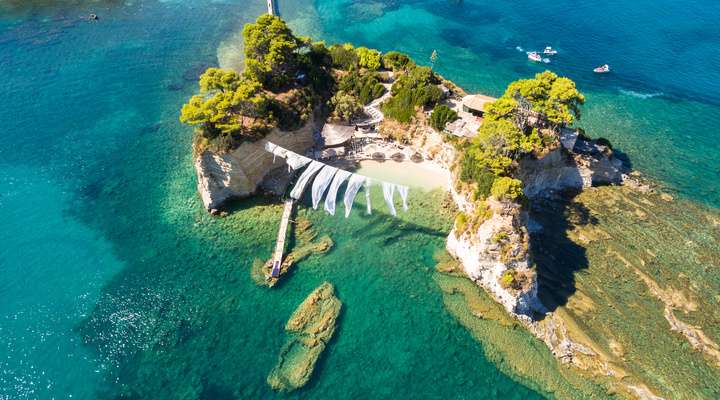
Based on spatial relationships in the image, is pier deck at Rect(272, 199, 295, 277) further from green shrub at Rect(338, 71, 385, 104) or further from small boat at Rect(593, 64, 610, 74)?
small boat at Rect(593, 64, 610, 74)

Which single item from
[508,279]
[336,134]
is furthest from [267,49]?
[508,279]

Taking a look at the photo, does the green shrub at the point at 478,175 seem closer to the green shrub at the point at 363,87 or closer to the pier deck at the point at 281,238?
the green shrub at the point at 363,87

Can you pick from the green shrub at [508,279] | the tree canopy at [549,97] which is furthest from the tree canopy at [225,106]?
the green shrub at [508,279]

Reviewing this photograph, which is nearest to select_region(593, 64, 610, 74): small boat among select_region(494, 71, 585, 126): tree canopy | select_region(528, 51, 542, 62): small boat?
select_region(528, 51, 542, 62): small boat

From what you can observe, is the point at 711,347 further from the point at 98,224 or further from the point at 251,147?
the point at 98,224

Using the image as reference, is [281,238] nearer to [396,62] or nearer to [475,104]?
[475,104]

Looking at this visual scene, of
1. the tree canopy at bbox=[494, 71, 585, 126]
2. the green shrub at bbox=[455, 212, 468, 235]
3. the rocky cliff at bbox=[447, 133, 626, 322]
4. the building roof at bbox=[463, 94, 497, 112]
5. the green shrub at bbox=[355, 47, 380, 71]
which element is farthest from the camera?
the green shrub at bbox=[355, 47, 380, 71]
